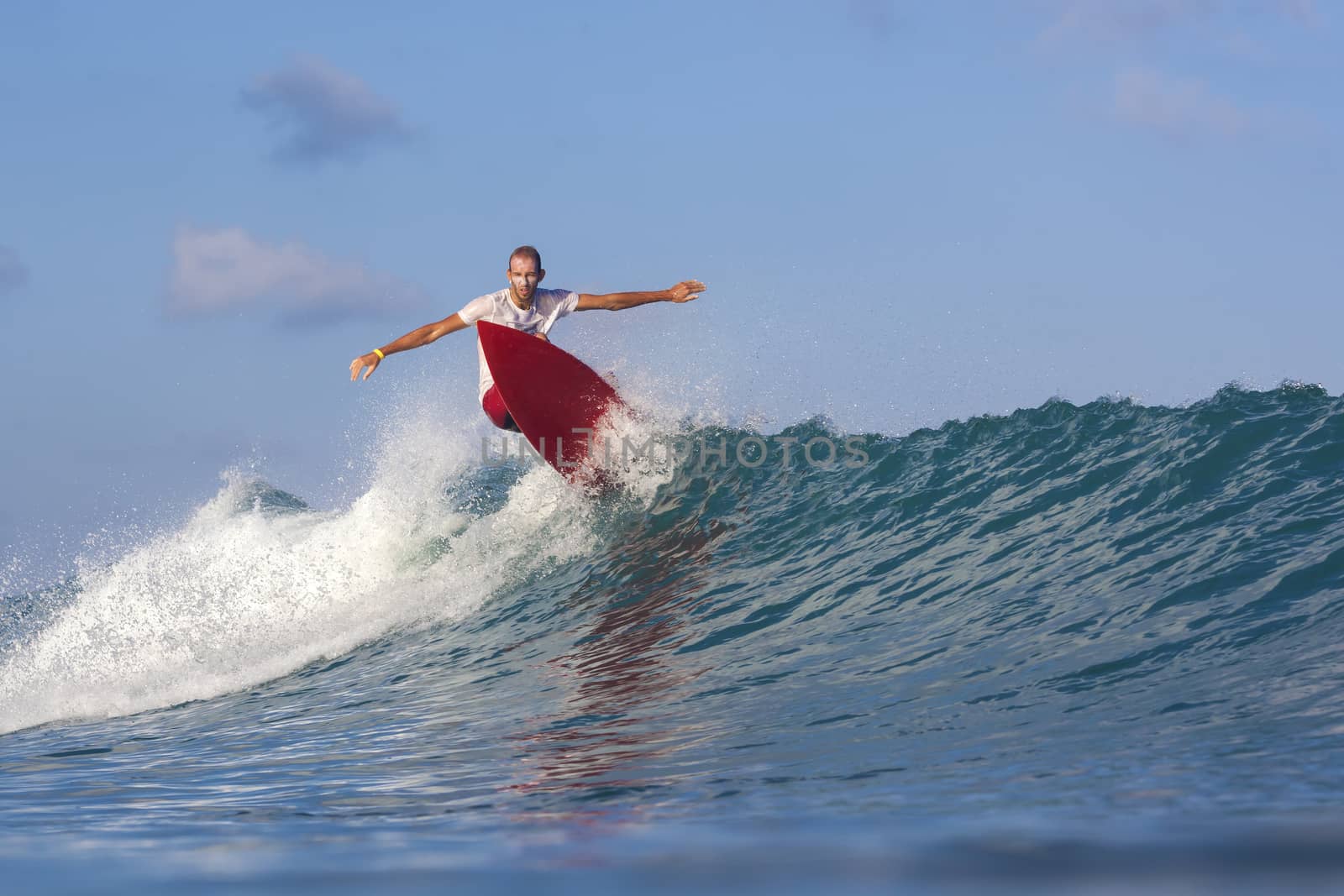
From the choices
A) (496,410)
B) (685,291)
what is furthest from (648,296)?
(496,410)

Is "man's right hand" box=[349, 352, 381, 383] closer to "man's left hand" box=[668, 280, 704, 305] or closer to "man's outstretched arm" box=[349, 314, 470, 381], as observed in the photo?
"man's outstretched arm" box=[349, 314, 470, 381]

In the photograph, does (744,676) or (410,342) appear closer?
(744,676)

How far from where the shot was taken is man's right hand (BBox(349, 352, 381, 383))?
8930 millimetres

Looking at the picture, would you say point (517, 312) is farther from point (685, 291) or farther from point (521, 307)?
point (685, 291)

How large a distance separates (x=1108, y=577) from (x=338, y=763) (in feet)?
15.2

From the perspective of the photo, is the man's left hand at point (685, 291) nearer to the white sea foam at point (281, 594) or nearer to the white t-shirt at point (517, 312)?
the white t-shirt at point (517, 312)

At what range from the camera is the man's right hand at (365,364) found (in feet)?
29.3

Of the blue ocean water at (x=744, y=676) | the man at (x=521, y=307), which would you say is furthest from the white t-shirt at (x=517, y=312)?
the blue ocean water at (x=744, y=676)

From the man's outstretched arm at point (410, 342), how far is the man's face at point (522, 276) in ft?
1.81

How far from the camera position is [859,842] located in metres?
2.80

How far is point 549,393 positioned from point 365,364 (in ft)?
5.32

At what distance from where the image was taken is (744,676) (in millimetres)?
5953

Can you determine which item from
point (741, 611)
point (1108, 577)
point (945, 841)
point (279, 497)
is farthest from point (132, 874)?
point (279, 497)

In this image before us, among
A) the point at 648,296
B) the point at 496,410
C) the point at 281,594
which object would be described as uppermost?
the point at 648,296
